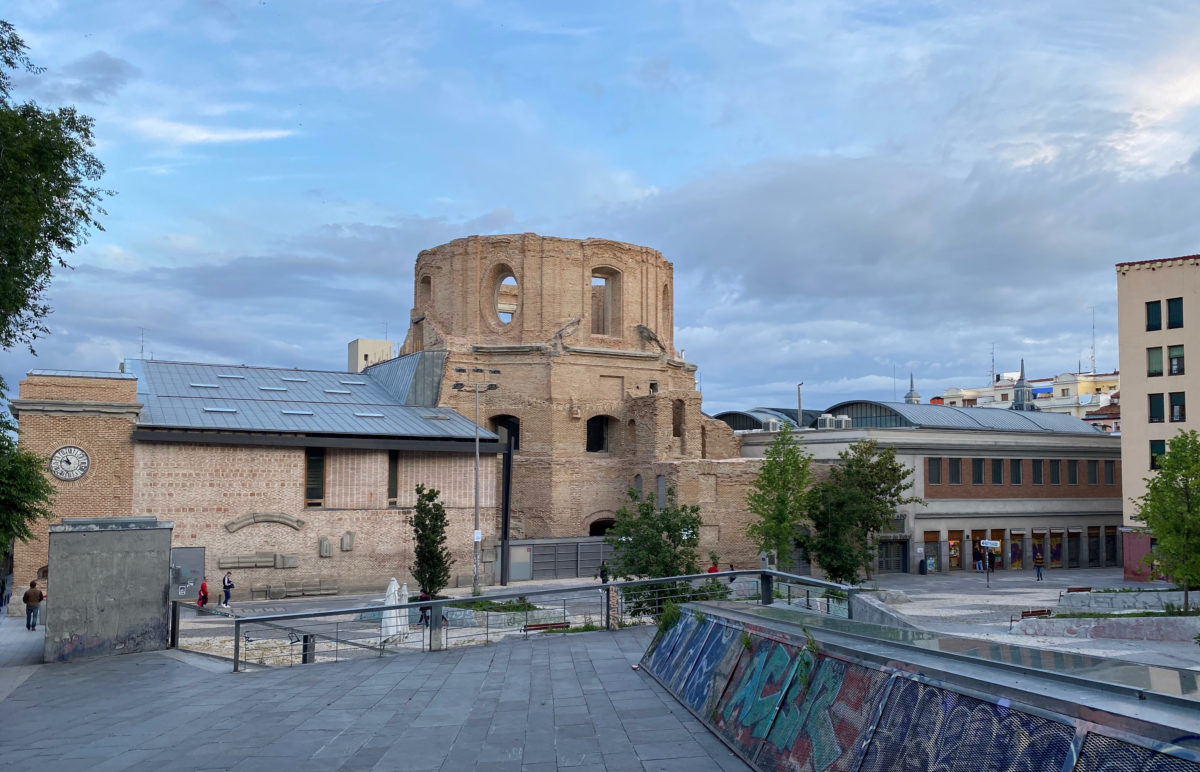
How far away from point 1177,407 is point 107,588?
3847cm

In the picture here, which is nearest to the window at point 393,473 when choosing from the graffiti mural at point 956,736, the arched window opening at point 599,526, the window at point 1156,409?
the arched window opening at point 599,526

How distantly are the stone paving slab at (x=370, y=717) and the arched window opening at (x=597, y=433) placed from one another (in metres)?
33.8

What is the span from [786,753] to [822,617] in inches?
88.2

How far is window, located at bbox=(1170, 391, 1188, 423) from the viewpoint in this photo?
122 feet

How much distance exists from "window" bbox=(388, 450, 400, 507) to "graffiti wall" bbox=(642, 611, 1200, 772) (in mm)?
27920

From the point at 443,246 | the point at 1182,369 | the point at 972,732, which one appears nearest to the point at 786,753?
the point at 972,732

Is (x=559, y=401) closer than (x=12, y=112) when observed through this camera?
No

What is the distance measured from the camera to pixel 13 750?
28.8 ft

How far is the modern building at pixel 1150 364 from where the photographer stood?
37.1m

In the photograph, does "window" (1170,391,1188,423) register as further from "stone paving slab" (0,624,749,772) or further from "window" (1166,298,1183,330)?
"stone paving slab" (0,624,749,772)

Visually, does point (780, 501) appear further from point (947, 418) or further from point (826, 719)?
point (826, 719)

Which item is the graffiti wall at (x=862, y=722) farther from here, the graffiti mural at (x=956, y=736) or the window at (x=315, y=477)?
the window at (x=315, y=477)

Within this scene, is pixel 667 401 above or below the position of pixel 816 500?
above

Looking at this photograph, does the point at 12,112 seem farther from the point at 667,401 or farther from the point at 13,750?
the point at 667,401
